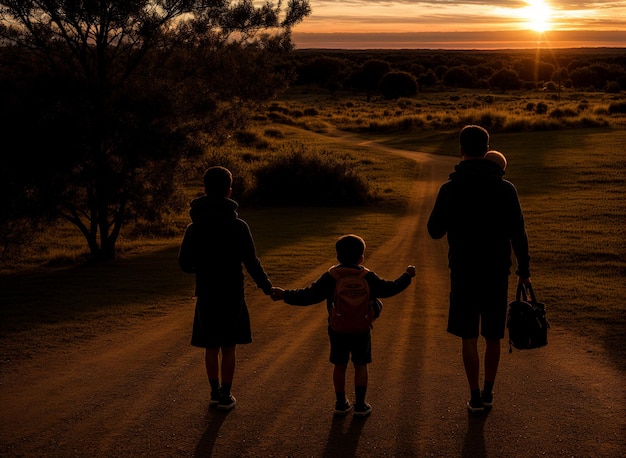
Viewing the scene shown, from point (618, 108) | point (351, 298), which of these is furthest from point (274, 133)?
point (351, 298)

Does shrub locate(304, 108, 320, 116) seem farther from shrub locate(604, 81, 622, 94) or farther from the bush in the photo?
shrub locate(604, 81, 622, 94)

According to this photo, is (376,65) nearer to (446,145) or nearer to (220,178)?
(446,145)

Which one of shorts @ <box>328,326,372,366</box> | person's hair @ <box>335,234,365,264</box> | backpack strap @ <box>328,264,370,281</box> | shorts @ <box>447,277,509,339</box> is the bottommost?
shorts @ <box>328,326,372,366</box>

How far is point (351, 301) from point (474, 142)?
150 centimetres

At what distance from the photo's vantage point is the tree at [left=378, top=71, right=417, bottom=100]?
258ft

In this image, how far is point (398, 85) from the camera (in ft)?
258

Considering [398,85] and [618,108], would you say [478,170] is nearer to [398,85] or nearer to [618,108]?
[618,108]

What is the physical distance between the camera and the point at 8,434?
5.47 m

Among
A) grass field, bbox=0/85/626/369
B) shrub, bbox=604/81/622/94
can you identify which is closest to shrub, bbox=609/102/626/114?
grass field, bbox=0/85/626/369

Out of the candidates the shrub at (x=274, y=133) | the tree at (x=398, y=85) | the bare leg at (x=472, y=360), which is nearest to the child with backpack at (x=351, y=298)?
the bare leg at (x=472, y=360)

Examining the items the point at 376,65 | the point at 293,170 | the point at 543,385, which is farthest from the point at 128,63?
the point at 376,65

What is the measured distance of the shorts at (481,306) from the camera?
5.56 m

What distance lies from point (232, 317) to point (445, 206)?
1.81 metres

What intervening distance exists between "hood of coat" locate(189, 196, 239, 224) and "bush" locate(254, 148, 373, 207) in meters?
17.2
